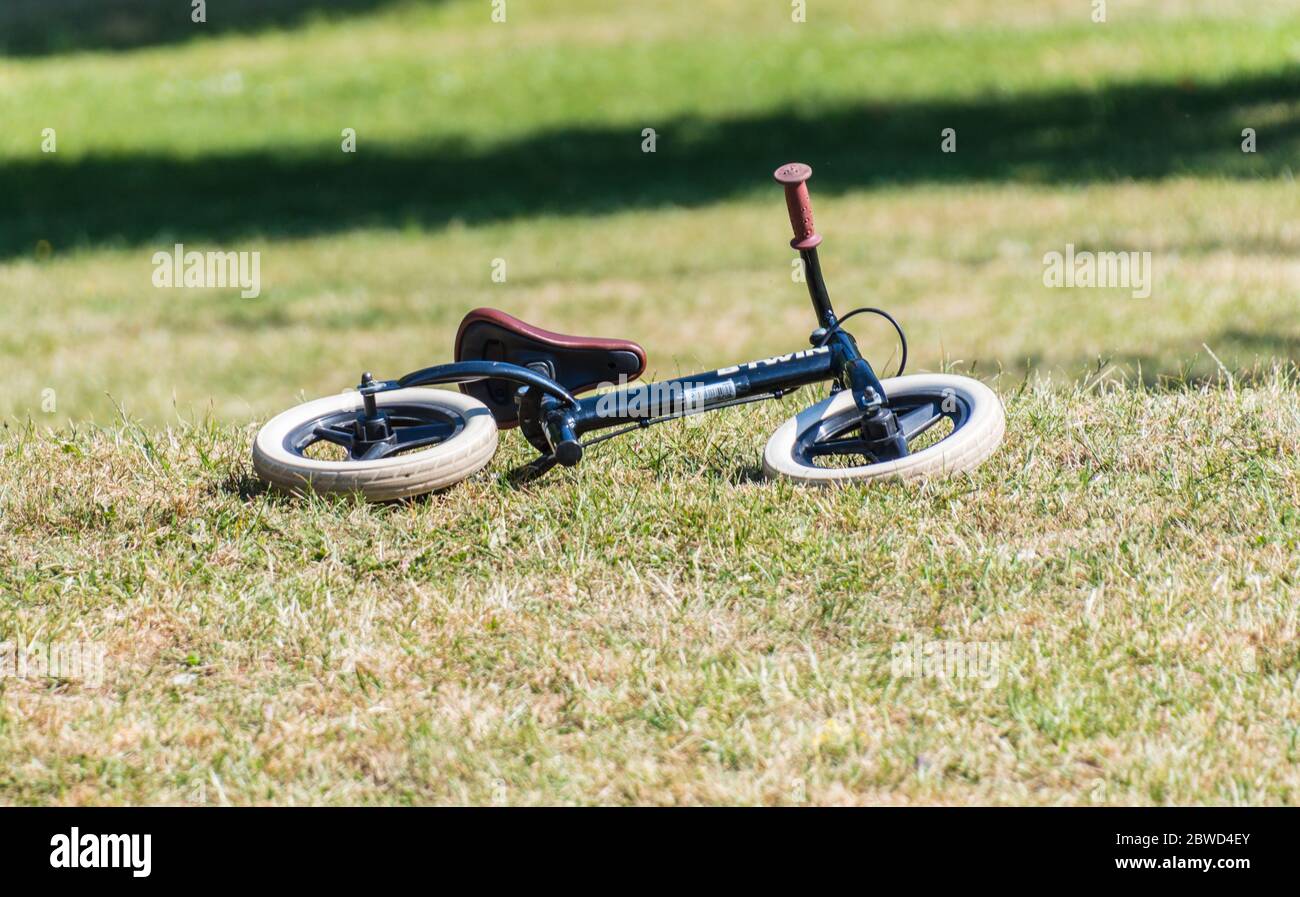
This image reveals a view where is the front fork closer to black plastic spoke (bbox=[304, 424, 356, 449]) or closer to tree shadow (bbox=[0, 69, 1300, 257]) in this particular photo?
black plastic spoke (bbox=[304, 424, 356, 449])

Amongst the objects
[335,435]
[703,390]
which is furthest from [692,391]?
[335,435]

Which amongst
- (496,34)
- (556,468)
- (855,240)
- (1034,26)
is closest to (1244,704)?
(556,468)

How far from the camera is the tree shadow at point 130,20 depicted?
79.2 feet

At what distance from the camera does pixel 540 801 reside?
340cm

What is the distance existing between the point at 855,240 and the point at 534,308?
295 cm

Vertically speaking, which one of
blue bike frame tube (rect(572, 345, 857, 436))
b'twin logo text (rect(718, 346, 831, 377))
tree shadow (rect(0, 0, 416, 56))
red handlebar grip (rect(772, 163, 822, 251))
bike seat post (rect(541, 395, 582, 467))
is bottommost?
bike seat post (rect(541, 395, 582, 467))

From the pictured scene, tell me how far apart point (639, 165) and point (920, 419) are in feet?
40.3

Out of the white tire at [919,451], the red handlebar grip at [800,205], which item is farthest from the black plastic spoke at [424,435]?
the red handlebar grip at [800,205]

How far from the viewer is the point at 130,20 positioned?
24.9 metres

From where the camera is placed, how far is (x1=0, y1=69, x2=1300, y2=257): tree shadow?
15.1 metres

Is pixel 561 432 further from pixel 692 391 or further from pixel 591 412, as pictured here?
pixel 692 391

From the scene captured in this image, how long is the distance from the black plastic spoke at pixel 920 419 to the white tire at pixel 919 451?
4 centimetres

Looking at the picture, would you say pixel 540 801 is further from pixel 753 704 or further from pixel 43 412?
pixel 43 412

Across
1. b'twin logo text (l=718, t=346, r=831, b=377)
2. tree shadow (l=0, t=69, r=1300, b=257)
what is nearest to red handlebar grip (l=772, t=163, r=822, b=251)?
b'twin logo text (l=718, t=346, r=831, b=377)
